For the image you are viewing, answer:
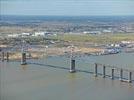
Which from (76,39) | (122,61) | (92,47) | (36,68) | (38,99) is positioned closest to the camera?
(38,99)

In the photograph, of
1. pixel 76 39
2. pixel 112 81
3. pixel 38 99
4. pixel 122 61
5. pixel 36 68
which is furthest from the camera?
→ pixel 76 39

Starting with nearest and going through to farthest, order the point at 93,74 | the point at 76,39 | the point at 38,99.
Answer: the point at 38,99 → the point at 93,74 → the point at 76,39

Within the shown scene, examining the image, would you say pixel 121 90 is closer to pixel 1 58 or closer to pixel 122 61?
pixel 122 61

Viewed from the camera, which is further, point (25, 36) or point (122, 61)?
point (25, 36)

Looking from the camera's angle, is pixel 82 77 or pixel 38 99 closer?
pixel 38 99

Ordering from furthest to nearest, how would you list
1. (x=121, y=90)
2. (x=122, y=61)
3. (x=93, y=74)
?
(x=122, y=61)
(x=93, y=74)
(x=121, y=90)

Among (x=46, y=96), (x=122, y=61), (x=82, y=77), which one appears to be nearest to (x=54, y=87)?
(x=46, y=96)

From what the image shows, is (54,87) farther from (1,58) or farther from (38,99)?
(1,58)

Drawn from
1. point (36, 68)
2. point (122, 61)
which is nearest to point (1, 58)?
point (36, 68)
